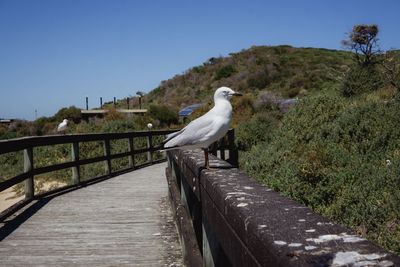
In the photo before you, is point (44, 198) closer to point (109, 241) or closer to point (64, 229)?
point (64, 229)

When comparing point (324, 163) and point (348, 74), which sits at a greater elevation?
point (348, 74)

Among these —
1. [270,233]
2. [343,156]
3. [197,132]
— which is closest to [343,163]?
[343,156]

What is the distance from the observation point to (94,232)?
21.5 ft

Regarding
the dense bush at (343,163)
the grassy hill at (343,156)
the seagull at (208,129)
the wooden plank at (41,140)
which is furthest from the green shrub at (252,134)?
the seagull at (208,129)

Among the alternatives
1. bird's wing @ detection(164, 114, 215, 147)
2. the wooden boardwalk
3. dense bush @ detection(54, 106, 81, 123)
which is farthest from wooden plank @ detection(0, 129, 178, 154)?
dense bush @ detection(54, 106, 81, 123)

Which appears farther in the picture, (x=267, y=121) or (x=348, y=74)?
(x=348, y=74)

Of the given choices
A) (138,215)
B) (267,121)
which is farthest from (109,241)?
(267,121)

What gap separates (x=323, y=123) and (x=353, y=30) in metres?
26.6

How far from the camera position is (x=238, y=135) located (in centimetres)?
2020

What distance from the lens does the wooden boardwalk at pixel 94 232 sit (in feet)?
17.6

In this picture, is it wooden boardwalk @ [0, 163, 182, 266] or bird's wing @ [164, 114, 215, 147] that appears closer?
bird's wing @ [164, 114, 215, 147]

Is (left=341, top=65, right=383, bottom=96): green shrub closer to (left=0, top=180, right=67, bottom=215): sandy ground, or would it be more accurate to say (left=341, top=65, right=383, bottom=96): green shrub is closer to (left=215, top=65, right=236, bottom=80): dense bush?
(left=0, top=180, right=67, bottom=215): sandy ground

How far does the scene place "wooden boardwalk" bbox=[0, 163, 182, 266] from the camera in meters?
5.36

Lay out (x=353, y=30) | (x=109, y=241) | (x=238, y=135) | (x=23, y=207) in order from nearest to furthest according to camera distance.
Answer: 1. (x=109, y=241)
2. (x=23, y=207)
3. (x=238, y=135)
4. (x=353, y=30)
